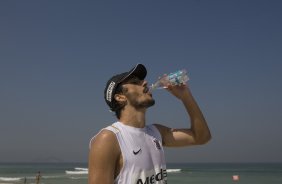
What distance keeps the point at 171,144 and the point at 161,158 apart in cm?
46

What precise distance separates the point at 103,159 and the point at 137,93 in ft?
2.02

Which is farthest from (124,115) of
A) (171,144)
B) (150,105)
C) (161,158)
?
(171,144)

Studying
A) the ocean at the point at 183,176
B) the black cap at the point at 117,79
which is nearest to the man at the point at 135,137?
the black cap at the point at 117,79

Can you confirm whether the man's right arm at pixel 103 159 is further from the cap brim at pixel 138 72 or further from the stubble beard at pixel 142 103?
the cap brim at pixel 138 72

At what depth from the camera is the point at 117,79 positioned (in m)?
3.17

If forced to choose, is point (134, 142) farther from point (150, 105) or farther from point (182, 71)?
point (182, 71)

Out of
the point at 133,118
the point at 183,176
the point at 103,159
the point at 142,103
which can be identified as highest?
the point at 142,103

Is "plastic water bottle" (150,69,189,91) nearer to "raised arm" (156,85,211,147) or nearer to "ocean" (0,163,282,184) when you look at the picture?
"raised arm" (156,85,211,147)

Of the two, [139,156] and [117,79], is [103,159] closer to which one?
[139,156]

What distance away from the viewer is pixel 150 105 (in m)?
3.06

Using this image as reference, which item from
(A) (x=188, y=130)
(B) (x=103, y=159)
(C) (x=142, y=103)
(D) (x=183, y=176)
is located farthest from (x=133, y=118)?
(D) (x=183, y=176)

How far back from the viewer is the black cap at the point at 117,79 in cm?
314

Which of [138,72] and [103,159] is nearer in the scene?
[103,159]

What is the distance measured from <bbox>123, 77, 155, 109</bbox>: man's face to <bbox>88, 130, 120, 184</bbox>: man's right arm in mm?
369
